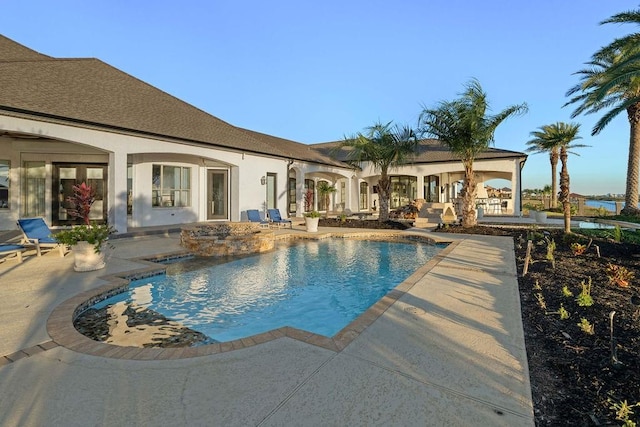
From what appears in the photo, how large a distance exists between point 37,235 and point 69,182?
5.95 m

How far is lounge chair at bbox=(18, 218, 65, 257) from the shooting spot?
859 centimetres

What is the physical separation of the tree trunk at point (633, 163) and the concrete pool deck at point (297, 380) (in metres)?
21.6

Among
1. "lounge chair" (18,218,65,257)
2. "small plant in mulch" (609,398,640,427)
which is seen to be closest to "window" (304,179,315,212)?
"lounge chair" (18,218,65,257)

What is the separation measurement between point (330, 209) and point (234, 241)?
15967 mm

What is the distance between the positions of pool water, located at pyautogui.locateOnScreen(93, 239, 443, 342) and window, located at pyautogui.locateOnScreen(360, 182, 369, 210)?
18342 millimetres

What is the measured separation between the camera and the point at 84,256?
7.04 metres

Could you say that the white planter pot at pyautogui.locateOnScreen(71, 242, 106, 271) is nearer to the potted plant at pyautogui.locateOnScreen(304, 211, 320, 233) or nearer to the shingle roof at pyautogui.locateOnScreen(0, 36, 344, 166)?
the shingle roof at pyautogui.locateOnScreen(0, 36, 344, 166)

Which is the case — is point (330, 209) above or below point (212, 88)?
below

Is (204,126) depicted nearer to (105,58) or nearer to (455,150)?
(105,58)

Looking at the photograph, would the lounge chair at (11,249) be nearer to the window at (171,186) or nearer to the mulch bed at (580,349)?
the window at (171,186)

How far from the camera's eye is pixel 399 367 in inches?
126

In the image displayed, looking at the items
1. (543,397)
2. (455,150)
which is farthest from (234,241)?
(455,150)

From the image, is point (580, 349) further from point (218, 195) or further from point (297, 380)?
point (218, 195)

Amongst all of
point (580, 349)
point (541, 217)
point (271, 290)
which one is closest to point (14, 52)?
point (271, 290)
